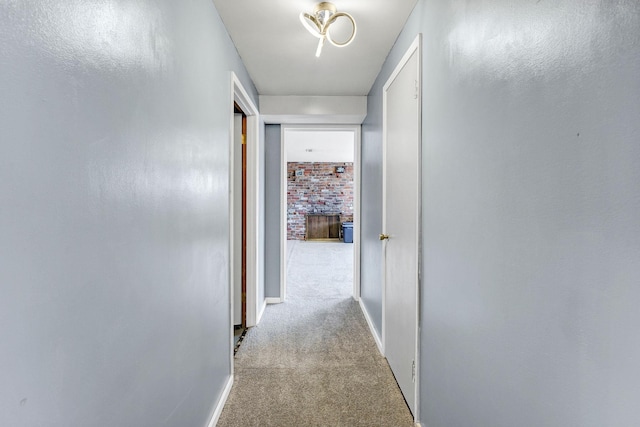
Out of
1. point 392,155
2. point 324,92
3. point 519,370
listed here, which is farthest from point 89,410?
point 324,92

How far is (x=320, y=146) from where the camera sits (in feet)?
23.7

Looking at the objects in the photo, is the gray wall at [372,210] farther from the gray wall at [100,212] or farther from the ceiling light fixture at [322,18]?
the gray wall at [100,212]

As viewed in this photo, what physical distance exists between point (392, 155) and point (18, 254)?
6.90 ft

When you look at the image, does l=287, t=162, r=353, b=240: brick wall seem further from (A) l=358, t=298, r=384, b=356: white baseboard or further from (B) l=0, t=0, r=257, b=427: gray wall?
(B) l=0, t=0, r=257, b=427: gray wall

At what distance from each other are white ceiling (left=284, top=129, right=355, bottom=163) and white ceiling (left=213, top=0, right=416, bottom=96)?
2.09 meters

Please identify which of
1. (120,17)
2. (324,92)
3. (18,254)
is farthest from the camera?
(324,92)

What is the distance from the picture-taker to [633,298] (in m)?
0.60

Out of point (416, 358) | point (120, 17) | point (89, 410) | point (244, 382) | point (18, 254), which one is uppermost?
point (120, 17)

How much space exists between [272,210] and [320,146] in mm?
3686

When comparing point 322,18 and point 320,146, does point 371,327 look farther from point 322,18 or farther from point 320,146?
point 320,146

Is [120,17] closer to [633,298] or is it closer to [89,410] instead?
[89,410]

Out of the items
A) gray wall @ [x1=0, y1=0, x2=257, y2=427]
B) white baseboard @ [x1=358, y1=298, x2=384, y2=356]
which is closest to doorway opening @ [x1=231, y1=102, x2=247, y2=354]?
white baseboard @ [x1=358, y1=298, x2=384, y2=356]

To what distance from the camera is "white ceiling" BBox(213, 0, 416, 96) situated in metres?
1.83

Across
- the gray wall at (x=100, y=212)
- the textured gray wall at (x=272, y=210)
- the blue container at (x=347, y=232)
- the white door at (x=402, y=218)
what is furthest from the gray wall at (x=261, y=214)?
the blue container at (x=347, y=232)
